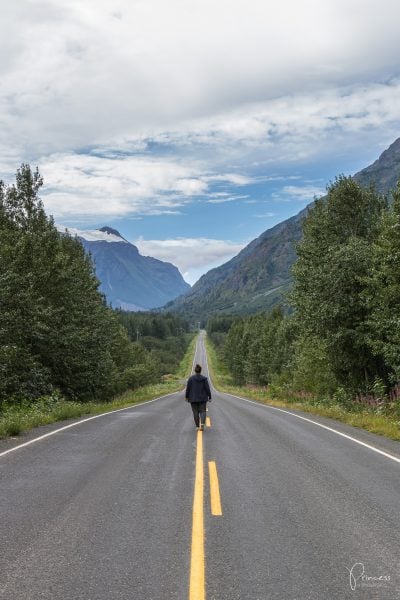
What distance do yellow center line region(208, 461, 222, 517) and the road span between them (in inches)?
1.4

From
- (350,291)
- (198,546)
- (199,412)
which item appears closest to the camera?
(198,546)

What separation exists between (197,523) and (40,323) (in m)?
17.7

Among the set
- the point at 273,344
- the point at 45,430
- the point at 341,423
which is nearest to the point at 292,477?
the point at 45,430

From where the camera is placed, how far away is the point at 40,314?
2200 centimetres

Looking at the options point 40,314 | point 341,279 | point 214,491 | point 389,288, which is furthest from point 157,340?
point 214,491

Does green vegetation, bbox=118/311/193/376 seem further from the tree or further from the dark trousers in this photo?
the dark trousers

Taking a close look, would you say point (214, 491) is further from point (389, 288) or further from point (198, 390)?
point (389, 288)

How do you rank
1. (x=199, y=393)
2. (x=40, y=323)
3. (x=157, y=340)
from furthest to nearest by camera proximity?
(x=157, y=340), (x=40, y=323), (x=199, y=393)

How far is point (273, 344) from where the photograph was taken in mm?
61156

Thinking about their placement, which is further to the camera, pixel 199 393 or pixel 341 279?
pixel 341 279

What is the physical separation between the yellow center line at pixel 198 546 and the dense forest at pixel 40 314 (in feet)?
41.6

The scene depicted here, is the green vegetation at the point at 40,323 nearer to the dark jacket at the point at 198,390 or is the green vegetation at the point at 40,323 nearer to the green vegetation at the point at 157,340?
the dark jacket at the point at 198,390

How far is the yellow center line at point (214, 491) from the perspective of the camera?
6.03 m

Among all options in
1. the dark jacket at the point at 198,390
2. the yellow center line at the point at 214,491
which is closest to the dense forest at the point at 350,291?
the dark jacket at the point at 198,390
